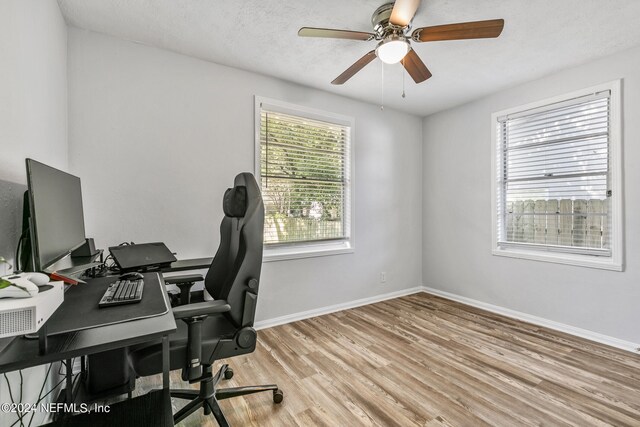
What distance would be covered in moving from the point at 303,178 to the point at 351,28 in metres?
1.52

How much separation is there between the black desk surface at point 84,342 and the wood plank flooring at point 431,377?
1.06 metres

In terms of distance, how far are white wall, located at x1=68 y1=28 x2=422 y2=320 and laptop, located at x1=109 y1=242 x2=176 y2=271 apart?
34cm

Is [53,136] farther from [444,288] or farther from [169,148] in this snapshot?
[444,288]

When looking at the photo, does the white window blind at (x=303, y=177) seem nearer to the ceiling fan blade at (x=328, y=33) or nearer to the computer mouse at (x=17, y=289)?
the ceiling fan blade at (x=328, y=33)

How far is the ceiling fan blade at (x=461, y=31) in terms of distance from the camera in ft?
5.61

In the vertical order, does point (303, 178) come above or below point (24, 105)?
below

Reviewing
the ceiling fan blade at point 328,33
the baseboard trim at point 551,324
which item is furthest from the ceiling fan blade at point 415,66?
the baseboard trim at point 551,324

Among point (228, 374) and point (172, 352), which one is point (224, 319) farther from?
point (228, 374)

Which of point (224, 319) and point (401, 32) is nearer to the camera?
point (224, 319)

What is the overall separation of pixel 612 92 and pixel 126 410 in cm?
406

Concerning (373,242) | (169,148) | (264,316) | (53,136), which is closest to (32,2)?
(53,136)


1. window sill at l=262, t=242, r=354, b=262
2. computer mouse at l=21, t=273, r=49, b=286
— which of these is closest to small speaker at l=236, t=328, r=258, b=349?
computer mouse at l=21, t=273, r=49, b=286

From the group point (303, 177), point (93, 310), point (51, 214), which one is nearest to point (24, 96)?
point (51, 214)

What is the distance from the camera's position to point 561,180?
299cm
